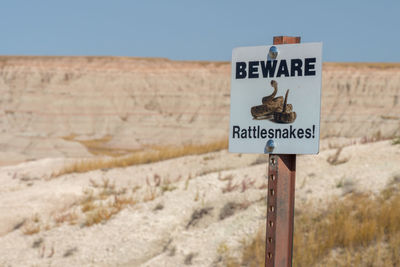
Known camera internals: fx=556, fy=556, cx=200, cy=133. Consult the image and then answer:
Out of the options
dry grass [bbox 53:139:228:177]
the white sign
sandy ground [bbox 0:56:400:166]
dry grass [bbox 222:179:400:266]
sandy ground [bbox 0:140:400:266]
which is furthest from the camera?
sandy ground [bbox 0:56:400:166]

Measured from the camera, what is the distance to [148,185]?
10.4 meters

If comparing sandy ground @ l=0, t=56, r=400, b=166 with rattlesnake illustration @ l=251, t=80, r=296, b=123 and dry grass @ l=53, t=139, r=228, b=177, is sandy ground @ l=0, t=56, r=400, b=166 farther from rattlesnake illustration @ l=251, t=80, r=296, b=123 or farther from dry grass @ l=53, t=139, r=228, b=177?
rattlesnake illustration @ l=251, t=80, r=296, b=123

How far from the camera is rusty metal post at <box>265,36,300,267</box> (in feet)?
11.1

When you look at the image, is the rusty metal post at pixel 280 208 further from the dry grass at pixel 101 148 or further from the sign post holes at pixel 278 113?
the dry grass at pixel 101 148

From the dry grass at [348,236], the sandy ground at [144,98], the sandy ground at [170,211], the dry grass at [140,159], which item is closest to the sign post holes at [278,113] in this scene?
the dry grass at [348,236]

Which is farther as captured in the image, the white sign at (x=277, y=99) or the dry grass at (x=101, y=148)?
the dry grass at (x=101, y=148)

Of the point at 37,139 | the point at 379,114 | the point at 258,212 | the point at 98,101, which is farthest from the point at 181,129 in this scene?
the point at 258,212

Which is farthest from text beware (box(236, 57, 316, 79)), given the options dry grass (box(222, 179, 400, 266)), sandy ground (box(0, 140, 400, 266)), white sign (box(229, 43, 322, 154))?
sandy ground (box(0, 140, 400, 266))

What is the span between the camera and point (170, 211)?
868 centimetres

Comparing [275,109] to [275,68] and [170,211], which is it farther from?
[170,211]

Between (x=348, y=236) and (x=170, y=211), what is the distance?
3.26 m

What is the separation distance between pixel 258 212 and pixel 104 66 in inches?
2160

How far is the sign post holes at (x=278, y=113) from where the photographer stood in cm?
327

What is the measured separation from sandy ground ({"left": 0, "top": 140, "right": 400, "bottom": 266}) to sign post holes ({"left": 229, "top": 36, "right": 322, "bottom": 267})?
3472 mm
